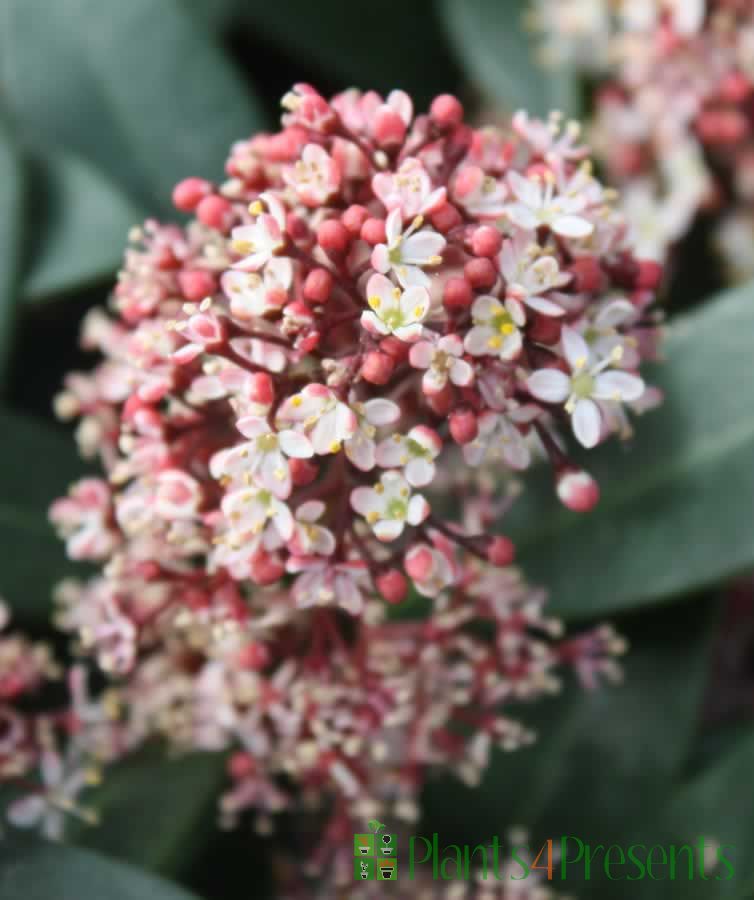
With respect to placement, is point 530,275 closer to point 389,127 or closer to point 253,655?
point 389,127

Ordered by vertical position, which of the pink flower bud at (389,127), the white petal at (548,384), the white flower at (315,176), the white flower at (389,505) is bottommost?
the white flower at (389,505)

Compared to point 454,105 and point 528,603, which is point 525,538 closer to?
point 528,603

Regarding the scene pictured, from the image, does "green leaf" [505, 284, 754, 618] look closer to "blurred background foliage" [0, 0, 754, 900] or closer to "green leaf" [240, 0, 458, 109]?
"blurred background foliage" [0, 0, 754, 900]

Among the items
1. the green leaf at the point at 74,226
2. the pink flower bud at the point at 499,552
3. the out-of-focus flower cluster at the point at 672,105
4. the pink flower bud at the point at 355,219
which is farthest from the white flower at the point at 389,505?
the out-of-focus flower cluster at the point at 672,105

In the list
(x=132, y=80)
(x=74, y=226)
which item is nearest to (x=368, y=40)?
(x=132, y=80)

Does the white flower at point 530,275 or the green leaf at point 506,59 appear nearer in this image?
the white flower at point 530,275

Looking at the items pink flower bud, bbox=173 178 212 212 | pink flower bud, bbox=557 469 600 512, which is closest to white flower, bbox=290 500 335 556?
pink flower bud, bbox=557 469 600 512

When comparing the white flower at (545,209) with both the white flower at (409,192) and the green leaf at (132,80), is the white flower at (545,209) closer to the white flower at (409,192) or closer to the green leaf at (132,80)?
the white flower at (409,192)
